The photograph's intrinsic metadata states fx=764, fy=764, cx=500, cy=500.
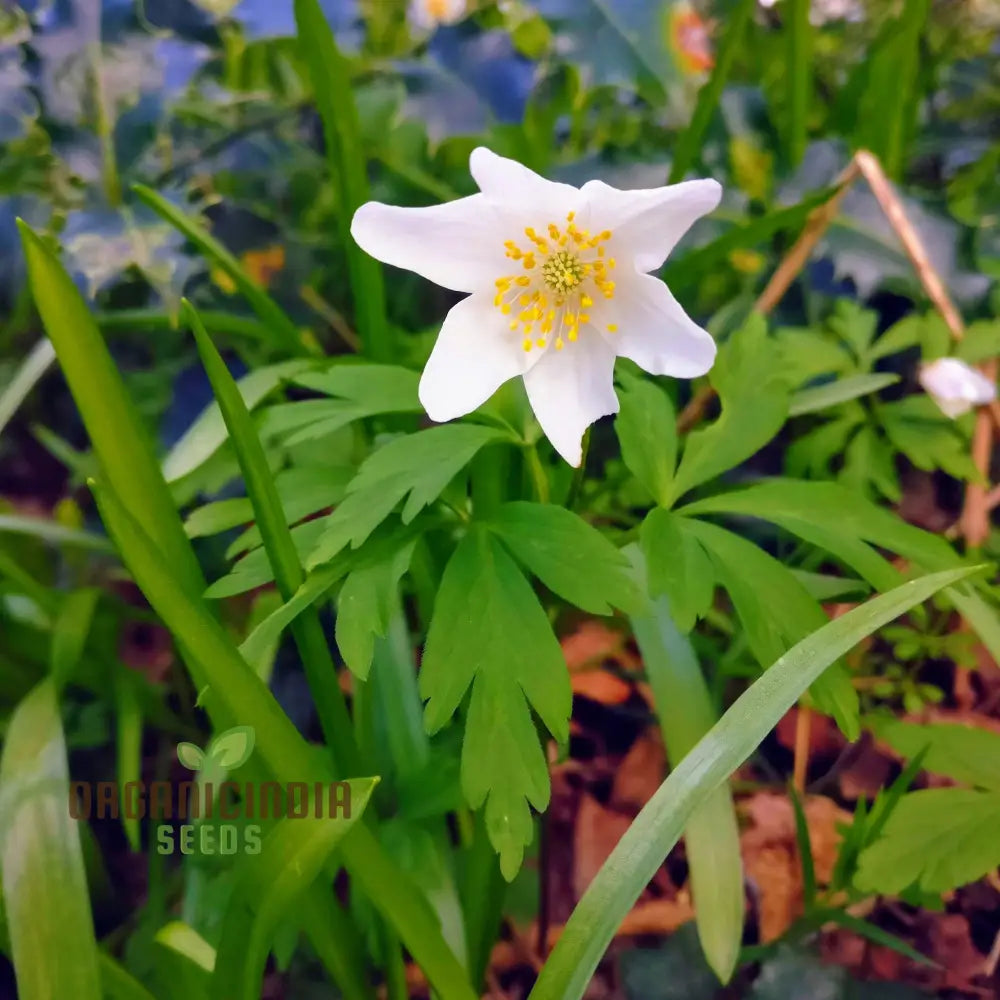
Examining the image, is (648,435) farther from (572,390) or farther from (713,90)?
(713,90)

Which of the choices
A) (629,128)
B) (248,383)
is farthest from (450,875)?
(629,128)

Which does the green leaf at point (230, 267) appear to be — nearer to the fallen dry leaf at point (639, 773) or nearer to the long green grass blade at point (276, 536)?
the long green grass blade at point (276, 536)

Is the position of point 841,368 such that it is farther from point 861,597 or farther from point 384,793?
point 384,793

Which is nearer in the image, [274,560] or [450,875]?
[274,560]

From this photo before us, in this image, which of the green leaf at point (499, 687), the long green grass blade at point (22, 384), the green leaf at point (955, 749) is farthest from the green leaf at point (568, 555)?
the long green grass blade at point (22, 384)

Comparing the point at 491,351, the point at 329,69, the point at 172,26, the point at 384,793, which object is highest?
the point at 172,26

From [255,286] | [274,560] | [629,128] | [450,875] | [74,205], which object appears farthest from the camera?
[629,128]
